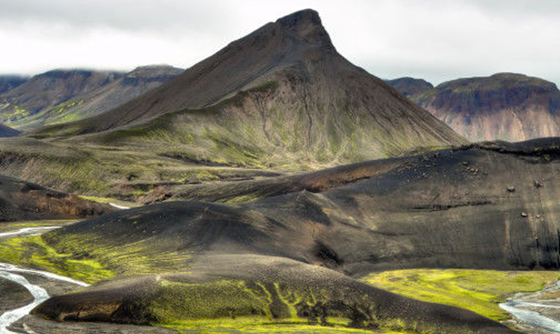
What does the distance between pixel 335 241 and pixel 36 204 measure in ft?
175

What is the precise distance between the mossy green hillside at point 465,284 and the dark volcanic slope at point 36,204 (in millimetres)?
56564

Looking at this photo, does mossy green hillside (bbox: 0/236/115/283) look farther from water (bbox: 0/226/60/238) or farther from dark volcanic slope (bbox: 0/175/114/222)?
dark volcanic slope (bbox: 0/175/114/222)

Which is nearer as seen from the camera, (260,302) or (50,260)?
(260,302)

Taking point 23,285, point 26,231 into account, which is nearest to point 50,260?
point 23,285

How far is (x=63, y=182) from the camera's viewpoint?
17575 cm

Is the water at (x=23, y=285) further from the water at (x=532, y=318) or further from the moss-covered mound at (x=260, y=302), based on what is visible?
the water at (x=532, y=318)

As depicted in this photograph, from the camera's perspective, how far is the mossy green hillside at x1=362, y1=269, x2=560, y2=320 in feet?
210

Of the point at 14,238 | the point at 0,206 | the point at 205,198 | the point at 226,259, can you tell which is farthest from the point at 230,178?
the point at 226,259

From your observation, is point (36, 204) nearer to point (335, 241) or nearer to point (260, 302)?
point (335, 241)

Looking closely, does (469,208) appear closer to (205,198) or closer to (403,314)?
(403,314)

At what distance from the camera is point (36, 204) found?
103 meters

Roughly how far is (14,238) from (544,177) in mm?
83689

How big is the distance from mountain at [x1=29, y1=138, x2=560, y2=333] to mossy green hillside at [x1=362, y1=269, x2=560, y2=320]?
532 cm

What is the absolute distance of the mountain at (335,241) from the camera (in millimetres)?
47938
